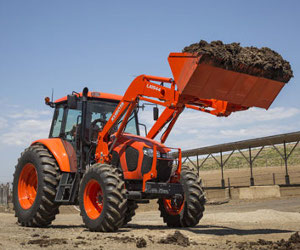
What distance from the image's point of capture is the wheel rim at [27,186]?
33.2ft

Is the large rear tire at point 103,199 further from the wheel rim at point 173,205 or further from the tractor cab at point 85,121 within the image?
the wheel rim at point 173,205

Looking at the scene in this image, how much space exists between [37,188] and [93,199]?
1539 mm

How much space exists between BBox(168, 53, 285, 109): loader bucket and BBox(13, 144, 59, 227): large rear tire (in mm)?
3511

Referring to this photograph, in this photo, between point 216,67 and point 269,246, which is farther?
point 216,67

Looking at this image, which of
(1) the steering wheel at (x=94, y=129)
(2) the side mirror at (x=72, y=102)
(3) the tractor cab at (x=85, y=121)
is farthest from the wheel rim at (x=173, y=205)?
(2) the side mirror at (x=72, y=102)

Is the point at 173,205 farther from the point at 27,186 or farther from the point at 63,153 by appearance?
the point at 27,186

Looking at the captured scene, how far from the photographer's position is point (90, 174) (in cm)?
823

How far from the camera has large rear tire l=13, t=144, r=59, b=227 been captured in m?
9.05

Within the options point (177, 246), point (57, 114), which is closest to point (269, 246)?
point (177, 246)

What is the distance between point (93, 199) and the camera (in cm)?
845

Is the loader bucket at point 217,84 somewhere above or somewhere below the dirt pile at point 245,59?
below

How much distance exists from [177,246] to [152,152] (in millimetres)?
2858

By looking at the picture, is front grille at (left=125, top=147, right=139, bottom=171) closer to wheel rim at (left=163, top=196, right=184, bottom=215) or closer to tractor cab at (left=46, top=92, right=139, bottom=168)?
tractor cab at (left=46, top=92, right=139, bottom=168)

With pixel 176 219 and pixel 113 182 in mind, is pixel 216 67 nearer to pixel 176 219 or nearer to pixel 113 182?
pixel 113 182
